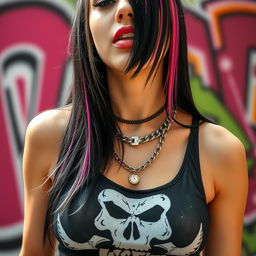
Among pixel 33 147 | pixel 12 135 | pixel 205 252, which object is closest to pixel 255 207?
pixel 12 135

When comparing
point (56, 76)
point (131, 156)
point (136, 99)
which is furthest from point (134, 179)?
point (56, 76)

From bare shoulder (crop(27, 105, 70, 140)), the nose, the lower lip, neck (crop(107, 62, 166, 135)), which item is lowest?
bare shoulder (crop(27, 105, 70, 140))

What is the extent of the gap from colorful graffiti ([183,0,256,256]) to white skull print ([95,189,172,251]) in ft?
5.99

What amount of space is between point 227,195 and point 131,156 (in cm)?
25

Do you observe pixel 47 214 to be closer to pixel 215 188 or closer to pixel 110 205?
pixel 110 205

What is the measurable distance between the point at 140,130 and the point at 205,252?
0.34 m

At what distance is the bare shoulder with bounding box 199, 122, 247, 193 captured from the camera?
1.36 meters

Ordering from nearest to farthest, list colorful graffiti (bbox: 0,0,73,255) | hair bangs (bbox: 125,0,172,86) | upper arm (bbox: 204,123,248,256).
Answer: hair bangs (bbox: 125,0,172,86)
upper arm (bbox: 204,123,248,256)
colorful graffiti (bbox: 0,0,73,255)

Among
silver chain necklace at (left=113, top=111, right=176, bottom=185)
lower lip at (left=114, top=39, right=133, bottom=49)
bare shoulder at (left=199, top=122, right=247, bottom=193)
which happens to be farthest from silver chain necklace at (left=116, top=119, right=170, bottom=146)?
lower lip at (left=114, top=39, right=133, bottom=49)

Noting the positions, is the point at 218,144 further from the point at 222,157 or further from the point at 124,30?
the point at 124,30

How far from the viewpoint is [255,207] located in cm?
311

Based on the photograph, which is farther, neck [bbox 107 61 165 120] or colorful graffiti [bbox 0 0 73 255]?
colorful graffiti [bbox 0 0 73 255]

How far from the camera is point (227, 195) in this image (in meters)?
1.37

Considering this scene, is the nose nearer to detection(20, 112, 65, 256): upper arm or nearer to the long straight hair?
the long straight hair
